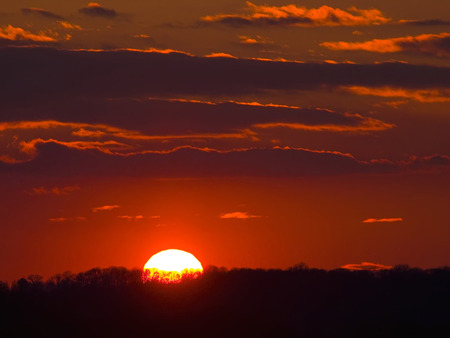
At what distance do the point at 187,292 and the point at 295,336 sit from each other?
13.7 metres

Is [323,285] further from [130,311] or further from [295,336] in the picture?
[130,311]

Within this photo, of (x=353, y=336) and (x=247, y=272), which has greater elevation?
(x=247, y=272)

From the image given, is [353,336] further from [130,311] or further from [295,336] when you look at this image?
[130,311]

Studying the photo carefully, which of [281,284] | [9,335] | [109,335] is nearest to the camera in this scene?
[9,335]

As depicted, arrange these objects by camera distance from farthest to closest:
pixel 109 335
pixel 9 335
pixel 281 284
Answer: pixel 281 284 < pixel 109 335 < pixel 9 335

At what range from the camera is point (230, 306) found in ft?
449

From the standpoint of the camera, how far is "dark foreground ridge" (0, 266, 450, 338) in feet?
420

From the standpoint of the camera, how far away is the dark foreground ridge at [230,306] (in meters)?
128

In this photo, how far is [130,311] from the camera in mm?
132500

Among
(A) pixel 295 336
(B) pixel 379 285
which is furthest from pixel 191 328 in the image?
(B) pixel 379 285

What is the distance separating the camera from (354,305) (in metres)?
136

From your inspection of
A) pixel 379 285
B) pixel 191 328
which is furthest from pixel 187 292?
pixel 379 285

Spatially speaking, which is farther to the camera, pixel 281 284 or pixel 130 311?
pixel 281 284

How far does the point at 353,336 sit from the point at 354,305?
6.32 metres
